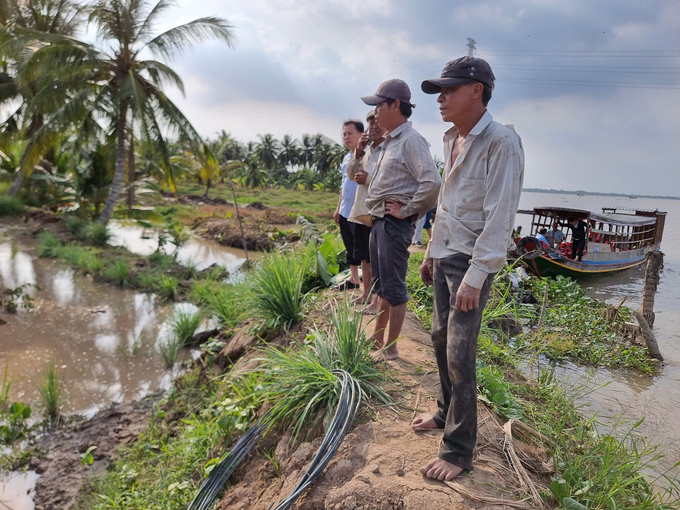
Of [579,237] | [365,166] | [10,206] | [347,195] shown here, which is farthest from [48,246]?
[579,237]

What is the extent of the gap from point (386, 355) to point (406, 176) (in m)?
1.27

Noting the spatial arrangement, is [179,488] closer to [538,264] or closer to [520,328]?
[520,328]

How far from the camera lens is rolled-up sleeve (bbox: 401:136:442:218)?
2.98 m

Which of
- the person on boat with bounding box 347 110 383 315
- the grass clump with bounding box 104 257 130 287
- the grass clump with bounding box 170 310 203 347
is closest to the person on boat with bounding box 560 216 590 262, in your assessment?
the grass clump with bounding box 170 310 203 347

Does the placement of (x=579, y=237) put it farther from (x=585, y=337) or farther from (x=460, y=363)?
(x=460, y=363)

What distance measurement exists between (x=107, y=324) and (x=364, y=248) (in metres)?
5.62

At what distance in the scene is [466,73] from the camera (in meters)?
1.97

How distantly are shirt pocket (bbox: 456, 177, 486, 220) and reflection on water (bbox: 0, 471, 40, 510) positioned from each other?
394 cm

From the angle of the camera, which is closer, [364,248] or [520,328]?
[364,248]

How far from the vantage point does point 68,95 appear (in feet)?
45.0

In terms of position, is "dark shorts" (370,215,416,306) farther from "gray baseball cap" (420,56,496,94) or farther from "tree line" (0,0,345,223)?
"tree line" (0,0,345,223)

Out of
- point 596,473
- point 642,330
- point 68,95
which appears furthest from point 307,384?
point 68,95

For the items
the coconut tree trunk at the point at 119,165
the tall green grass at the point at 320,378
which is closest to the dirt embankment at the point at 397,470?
the tall green grass at the point at 320,378

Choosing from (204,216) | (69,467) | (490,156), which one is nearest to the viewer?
(490,156)
